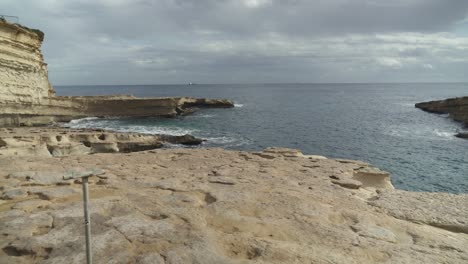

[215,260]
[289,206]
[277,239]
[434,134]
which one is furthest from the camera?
[434,134]

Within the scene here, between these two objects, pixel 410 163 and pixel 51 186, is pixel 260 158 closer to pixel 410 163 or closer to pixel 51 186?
pixel 51 186

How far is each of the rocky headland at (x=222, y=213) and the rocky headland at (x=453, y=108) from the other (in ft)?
165

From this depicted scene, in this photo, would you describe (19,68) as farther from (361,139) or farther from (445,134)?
(445,134)

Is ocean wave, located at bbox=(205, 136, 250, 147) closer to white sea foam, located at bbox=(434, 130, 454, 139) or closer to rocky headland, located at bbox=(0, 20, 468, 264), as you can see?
rocky headland, located at bbox=(0, 20, 468, 264)

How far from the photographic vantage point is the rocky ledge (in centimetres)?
557

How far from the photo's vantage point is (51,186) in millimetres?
8875

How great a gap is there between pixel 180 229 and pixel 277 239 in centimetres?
175

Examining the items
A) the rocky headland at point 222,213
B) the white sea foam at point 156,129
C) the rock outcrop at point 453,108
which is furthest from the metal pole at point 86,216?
the rock outcrop at point 453,108

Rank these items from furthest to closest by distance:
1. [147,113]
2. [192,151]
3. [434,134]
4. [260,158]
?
1. [147,113]
2. [434,134]
3. [192,151]
4. [260,158]

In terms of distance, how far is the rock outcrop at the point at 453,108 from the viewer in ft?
182

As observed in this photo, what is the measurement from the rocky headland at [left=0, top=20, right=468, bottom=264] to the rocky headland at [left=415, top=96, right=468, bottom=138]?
5036 cm

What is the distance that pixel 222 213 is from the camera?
724 centimetres

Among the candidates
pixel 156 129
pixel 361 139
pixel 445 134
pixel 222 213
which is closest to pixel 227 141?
pixel 156 129

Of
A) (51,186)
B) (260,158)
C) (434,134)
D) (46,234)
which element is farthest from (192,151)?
(434,134)
